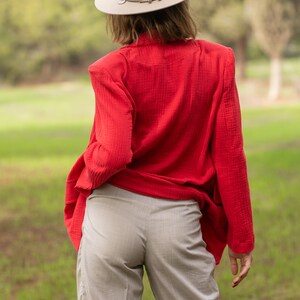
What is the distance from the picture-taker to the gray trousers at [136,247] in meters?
2.69

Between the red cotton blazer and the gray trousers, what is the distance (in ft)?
0.15

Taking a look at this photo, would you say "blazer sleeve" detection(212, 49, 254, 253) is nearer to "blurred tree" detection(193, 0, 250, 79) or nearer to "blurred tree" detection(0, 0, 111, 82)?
"blurred tree" detection(193, 0, 250, 79)

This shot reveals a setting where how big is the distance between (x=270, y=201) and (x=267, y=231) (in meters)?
1.77

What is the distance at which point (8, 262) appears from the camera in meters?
6.33

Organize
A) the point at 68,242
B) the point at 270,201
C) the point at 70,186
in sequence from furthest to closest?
the point at 270,201 → the point at 68,242 → the point at 70,186

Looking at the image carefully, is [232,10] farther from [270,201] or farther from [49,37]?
[270,201]

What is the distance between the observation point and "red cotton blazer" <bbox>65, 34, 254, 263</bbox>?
2619 millimetres

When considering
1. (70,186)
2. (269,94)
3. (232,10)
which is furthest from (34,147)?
(232,10)

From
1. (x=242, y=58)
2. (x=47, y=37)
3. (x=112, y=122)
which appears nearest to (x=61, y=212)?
(x=112, y=122)

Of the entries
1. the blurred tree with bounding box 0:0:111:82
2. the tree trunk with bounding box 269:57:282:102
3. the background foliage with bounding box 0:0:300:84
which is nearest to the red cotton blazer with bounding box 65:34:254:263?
the tree trunk with bounding box 269:57:282:102

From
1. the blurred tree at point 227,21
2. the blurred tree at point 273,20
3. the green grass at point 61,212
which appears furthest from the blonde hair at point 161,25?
the blurred tree at point 227,21

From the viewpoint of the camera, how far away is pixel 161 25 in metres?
2.74

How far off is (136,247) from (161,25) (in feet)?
2.15

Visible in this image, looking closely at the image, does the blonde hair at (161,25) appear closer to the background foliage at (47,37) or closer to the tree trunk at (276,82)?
the tree trunk at (276,82)
